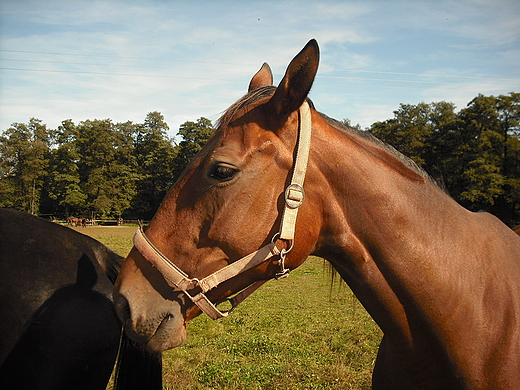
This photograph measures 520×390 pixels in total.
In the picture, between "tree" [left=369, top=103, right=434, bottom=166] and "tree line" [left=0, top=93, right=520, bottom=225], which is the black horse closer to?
"tree line" [left=0, top=93, right=520, bottom=225]

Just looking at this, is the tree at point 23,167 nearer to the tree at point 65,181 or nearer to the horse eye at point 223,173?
the tree at point 65,181

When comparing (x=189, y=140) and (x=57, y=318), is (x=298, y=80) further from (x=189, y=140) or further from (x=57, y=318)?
(x=189, y=140)

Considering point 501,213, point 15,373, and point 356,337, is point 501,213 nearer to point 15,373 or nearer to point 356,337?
point 356,337

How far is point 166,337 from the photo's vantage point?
1637 mm

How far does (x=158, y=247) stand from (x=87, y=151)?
186 feet

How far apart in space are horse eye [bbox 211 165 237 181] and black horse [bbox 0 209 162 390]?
1.48 meters

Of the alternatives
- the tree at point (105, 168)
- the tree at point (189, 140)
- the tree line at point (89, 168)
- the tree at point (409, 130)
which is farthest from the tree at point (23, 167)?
the tree at point (409, 130)

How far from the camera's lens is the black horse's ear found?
5.39ft

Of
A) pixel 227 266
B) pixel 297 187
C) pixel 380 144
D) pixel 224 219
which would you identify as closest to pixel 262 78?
pixel 380 144

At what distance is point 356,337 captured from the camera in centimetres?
615

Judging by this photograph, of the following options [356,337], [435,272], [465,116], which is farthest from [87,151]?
[435,272]

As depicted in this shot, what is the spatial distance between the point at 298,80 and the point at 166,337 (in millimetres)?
1313

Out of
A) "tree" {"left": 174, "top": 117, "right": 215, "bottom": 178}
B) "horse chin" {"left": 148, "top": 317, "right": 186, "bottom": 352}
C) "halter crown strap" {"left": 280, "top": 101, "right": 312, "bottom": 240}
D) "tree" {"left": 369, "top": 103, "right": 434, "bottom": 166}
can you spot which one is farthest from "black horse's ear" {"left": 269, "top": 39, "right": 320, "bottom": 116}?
"tree" {"left": 174, "top": 117, "right": 215, "bottom": 178}

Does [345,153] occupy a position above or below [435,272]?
above
